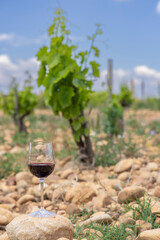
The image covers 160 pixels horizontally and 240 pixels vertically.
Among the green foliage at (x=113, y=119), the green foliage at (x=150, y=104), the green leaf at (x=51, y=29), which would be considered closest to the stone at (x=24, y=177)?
A: the green leaf at (x=51, y=29)

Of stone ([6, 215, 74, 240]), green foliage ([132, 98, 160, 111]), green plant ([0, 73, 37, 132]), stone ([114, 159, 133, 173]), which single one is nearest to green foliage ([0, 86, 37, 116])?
green plant ([0, 73, 37, 132])

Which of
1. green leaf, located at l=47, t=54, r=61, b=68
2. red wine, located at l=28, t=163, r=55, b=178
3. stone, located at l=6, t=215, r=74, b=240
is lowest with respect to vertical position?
stone, located at l=6, t=215, r=74, b=240

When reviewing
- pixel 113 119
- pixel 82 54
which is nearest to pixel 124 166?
pixel 82 54

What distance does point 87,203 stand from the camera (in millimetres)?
3273

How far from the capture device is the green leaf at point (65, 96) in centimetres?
442

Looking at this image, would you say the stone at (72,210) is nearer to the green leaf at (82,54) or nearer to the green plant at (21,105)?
the green leaf at (82,54)

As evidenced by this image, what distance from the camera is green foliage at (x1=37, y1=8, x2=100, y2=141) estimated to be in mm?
4383

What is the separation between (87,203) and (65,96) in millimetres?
1744

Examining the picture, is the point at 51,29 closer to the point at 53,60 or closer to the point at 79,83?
the point at 53,60

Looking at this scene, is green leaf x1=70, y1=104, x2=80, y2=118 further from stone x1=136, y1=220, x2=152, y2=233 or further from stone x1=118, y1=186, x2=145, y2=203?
stone x1=136, y1=220, x2=152, y2=233

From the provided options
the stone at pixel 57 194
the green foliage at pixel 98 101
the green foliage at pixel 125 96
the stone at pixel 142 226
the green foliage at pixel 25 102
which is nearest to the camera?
the stone at pixel 142 226

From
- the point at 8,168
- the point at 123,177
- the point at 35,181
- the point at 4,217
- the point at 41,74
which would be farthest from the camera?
the point at 8,168

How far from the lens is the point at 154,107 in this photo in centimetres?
1545

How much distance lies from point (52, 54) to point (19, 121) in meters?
5.03
